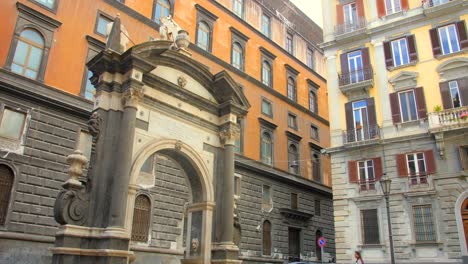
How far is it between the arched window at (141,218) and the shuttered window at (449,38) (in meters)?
17.6

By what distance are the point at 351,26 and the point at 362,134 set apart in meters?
7.40

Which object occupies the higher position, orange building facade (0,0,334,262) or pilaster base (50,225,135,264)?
orange building facade (0,0,334,262)

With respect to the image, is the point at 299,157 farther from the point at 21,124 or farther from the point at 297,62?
the point at 21,124

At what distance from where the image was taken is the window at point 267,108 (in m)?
30.1

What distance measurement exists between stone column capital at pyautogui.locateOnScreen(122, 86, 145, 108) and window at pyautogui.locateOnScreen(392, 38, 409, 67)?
57.3 ft

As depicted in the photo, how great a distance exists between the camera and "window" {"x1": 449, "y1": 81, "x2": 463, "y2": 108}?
19938 millimetres

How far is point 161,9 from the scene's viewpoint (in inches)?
956

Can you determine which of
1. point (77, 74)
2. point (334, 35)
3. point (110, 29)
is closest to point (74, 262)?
point (110, 29)

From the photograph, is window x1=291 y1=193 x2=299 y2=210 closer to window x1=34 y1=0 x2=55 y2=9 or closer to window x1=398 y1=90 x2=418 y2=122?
window x1=398 y1=90 x2=418 y2=122

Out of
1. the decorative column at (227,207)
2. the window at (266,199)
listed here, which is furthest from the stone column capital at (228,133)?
the window at (266,199)

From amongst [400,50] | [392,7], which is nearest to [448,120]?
[400,50]

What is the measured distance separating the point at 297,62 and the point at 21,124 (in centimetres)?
2475

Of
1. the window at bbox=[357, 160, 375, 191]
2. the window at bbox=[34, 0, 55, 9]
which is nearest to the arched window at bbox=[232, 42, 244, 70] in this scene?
the window at bbox=[357, 160, 375, 191]

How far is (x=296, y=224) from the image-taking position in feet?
96.7
